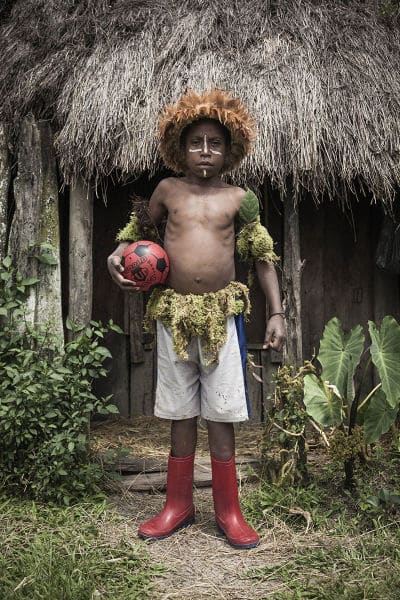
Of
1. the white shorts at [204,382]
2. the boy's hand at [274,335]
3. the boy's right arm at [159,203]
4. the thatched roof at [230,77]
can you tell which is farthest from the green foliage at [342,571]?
the thatched roof at [230,77]

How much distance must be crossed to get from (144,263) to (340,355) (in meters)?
1.49

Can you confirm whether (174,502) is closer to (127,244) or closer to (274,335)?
(274,335)

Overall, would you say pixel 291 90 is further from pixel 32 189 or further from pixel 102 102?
pixel 32 189

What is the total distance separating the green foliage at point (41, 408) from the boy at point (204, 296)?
2.10 feet

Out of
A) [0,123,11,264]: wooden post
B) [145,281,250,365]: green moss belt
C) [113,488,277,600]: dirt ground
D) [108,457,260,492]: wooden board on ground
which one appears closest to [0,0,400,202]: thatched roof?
[0,123,11,264]: wooden post

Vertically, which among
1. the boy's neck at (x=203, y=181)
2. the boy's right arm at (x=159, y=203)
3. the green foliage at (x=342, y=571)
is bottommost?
the green foliage at (x=342, y=571)

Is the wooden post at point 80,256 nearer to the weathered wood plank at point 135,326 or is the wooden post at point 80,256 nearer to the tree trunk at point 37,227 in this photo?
the tree trunk at point 37,227

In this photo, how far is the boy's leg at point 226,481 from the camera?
3436mm

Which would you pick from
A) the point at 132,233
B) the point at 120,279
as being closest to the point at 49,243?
the point at 132,233

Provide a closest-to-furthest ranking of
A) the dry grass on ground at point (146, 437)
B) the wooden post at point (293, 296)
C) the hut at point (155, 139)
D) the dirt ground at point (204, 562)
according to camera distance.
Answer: the dirt ground at point (204, 562) → the hut at point (155, 139) → the wooden post at point (293, 296) → the dry grass on ground at point (146, 437)

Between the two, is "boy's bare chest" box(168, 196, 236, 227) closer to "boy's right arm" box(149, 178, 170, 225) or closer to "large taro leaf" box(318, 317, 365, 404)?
"boy's right arm" box(149, 178, 170, 225)

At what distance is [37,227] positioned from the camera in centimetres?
427

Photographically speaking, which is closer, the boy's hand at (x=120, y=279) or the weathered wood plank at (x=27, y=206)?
the boy's hand at (x=120, y=279)

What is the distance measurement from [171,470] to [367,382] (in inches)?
116
